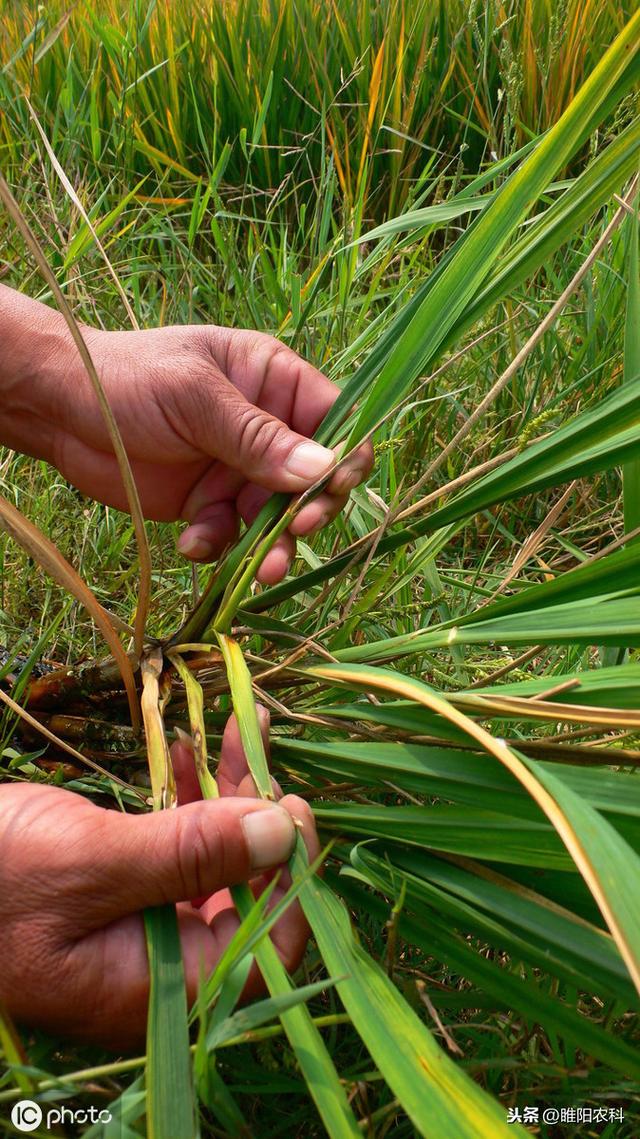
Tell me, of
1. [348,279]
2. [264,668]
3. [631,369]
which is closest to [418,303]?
[631,369]

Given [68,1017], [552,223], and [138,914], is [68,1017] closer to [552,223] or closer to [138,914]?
[138,914]

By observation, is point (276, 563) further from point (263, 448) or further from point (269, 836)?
point (269, 836)

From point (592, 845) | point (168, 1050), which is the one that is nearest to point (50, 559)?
point (168, 1050)

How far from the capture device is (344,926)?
2.15ft

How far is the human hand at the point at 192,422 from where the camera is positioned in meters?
0.98

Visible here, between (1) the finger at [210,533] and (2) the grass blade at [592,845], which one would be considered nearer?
(2) the grass blade at [592,845]

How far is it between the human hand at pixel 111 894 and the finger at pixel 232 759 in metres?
0.12

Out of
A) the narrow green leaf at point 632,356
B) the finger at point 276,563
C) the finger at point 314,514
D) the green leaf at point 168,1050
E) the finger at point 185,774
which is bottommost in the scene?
the finger at point 185,774

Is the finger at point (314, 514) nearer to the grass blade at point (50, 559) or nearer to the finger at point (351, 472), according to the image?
the finger at point (351, 472)

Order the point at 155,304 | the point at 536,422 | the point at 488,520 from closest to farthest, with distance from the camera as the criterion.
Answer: the point at 536,422
the point at 488,520
the point at 155,304

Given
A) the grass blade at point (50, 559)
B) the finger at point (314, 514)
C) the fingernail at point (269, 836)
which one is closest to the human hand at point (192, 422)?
the finger at point (314, 514)

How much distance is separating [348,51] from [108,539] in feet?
5.54

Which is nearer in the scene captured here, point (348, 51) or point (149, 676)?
point (149, 676)

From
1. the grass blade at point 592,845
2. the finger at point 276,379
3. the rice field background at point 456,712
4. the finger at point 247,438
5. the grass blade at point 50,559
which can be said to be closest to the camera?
the grass blade at point 592,845
